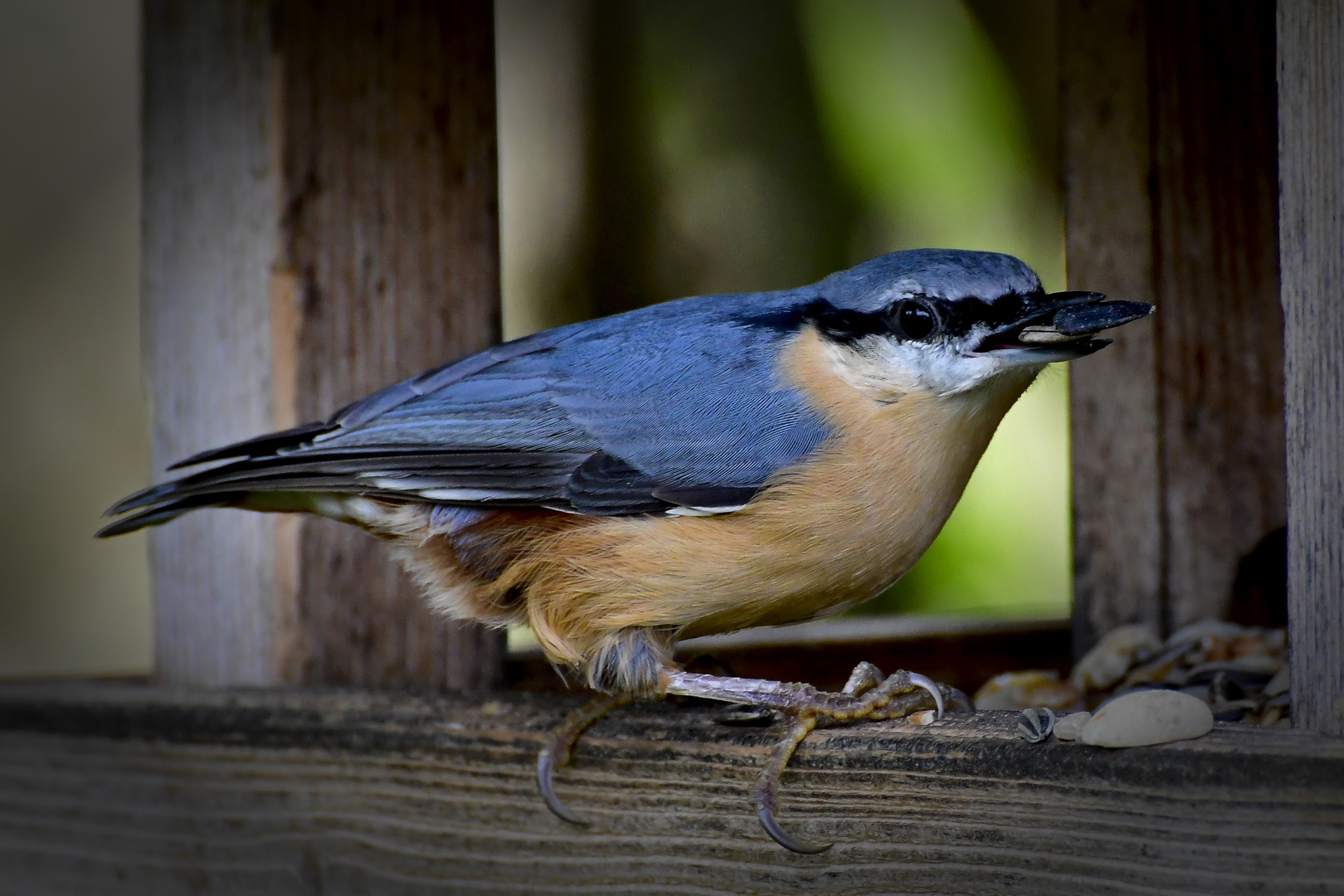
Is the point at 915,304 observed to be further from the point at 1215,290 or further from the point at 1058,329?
the point at 1215,290

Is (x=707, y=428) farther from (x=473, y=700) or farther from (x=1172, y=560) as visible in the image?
(x=1172, y=560)

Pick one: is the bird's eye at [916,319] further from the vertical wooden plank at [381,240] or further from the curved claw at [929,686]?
the vertical wooden plank at [381,240]

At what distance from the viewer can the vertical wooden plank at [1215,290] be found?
105 inches

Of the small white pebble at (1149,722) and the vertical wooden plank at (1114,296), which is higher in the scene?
the vertical wooden plank at (1114,296)

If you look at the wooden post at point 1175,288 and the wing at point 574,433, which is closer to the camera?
the wing at point 574,433

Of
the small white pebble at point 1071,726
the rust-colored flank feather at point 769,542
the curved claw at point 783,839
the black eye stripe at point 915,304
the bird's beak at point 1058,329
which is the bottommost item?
the curved claw at point 783,839

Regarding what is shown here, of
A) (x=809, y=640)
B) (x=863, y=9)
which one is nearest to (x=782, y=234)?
(x=863, y=9)

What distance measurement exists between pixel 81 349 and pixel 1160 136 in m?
3.18

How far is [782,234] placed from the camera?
4.74 m

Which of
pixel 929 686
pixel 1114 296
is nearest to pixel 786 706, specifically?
pixel 929 686

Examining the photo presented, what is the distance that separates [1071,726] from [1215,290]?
4.70 feet

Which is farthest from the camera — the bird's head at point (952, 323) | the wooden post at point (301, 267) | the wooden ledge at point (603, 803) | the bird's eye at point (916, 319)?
the wooden post at point (301, 267)

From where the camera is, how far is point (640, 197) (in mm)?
4770

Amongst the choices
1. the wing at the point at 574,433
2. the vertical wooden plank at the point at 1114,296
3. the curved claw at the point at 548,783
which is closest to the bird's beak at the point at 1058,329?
the wing at the point at 574,433
